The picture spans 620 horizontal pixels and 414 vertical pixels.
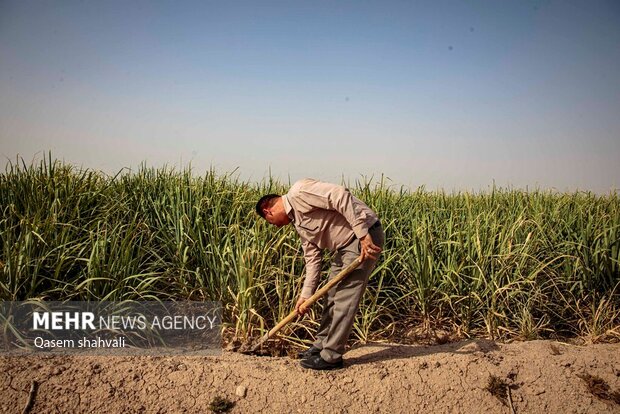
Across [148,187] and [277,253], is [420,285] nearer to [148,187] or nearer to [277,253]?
[277,253]

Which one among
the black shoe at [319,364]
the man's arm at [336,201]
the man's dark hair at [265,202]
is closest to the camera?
the man's arm at [336,201]

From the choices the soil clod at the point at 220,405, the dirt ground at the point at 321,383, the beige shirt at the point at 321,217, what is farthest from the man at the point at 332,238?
the soil clod at the point at 220,405

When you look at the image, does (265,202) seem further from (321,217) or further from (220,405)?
(220,405)

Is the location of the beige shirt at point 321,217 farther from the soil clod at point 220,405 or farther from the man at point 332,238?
the soil clod at point 220,405

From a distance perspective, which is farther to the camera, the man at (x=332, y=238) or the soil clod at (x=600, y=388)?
the soil clod at (x=600, y=388)

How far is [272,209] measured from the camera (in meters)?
2.84

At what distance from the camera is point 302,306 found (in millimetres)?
2799

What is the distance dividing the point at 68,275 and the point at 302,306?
6.30ft

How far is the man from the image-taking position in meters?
2.72

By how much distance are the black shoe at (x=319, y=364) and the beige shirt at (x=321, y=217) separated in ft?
1.49

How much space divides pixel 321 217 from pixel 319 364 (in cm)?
97

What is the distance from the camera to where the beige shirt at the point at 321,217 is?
8.82ft

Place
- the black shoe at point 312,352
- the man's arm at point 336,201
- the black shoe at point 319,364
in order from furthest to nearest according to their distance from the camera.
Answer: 1. the black shoe at point 312,352
2. the black shoe at point 319,364
3. the man's arm at point 336,201

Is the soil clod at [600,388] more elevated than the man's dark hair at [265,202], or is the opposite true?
the man's dark hair at [265,202]
